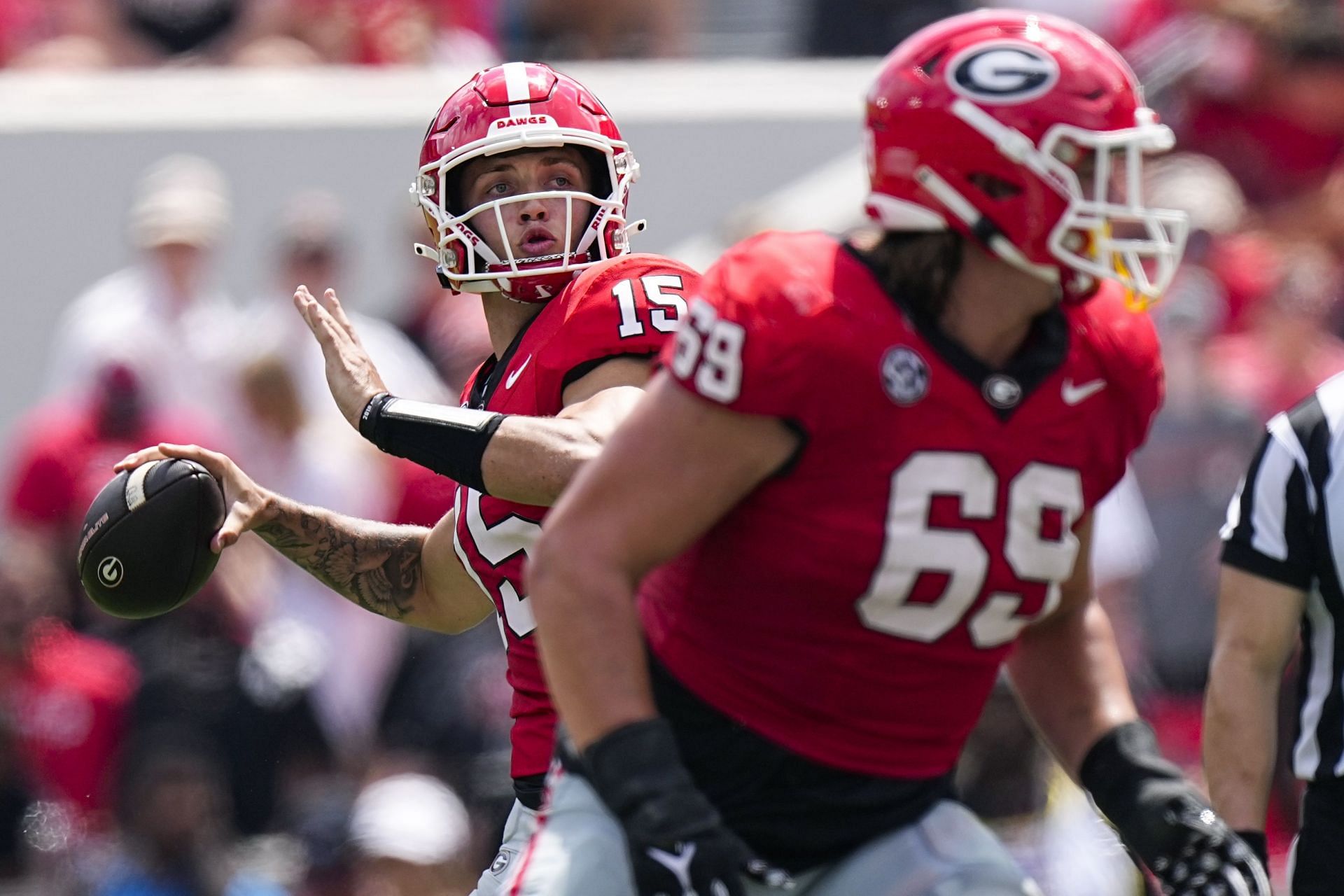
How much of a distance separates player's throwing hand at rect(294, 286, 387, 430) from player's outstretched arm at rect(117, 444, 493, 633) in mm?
364

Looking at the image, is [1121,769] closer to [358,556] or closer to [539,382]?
[539,382]

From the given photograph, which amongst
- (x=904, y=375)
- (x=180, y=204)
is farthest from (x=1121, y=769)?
(x=180, y=204)

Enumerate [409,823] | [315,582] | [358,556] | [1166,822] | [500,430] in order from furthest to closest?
[315,582] → [409,823] → [358,556] → [500,430] → [1166,822]

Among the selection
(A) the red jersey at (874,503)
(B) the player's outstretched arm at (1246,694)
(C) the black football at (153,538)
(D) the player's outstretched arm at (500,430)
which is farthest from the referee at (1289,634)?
(C) the black football at (153,538)

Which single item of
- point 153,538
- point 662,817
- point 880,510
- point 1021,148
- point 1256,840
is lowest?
point 1256,840

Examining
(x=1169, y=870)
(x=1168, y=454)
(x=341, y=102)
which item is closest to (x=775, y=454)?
(x=1169, y=870)

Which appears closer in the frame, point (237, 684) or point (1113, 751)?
point (1113, 751)

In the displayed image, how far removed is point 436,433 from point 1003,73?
1106 millimetres

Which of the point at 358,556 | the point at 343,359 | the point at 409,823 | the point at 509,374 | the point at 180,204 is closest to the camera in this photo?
the point at 343,359

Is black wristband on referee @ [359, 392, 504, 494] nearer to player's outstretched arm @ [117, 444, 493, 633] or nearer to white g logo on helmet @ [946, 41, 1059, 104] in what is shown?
player's outstretched arm @ [117, 444, 493, 633]

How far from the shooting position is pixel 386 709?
732 centimetres

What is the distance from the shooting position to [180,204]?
8.23m

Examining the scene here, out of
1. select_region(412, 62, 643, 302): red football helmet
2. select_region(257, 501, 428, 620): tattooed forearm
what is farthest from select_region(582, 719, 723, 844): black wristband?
select_region(257, 501, 428, 620): tattooed forearm

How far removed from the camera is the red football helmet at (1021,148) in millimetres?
2898
